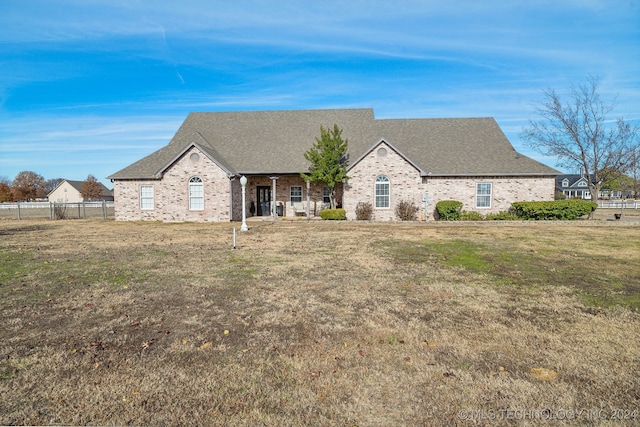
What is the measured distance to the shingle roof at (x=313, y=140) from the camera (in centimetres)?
2459

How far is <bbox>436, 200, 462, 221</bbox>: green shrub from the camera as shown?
2327cm

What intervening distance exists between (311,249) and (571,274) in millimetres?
7407

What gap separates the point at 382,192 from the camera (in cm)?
2411

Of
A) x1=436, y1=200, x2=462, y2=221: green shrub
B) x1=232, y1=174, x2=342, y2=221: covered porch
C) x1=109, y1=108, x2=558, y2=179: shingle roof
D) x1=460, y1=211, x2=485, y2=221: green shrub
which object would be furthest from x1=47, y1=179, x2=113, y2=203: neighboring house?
x1=460, y1=211, x2=485, y2=221: green shrub

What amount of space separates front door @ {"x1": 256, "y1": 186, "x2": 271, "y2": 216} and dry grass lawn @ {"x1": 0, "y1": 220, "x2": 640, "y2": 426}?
16.7 metres

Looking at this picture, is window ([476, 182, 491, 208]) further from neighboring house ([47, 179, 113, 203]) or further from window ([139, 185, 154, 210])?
neighboring house ([47, 179, 113, 203])

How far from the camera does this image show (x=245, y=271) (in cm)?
894

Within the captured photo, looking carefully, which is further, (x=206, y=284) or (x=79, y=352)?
(x=206, y=284)

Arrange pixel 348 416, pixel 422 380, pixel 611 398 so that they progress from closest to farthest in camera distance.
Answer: pixel 348 416
pixel 611 398
pixel 422 380

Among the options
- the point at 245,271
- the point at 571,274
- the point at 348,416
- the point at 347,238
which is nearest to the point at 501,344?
the point at 348,416

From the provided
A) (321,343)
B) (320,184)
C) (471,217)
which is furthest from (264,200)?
(321,343)

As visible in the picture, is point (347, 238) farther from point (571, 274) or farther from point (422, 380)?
point (422, 380)

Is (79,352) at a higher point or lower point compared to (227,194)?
lower

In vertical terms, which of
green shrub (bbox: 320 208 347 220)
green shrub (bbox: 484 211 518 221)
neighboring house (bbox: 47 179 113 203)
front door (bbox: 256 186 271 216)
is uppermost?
neighboring house (bbox: 47 179 113 203)
